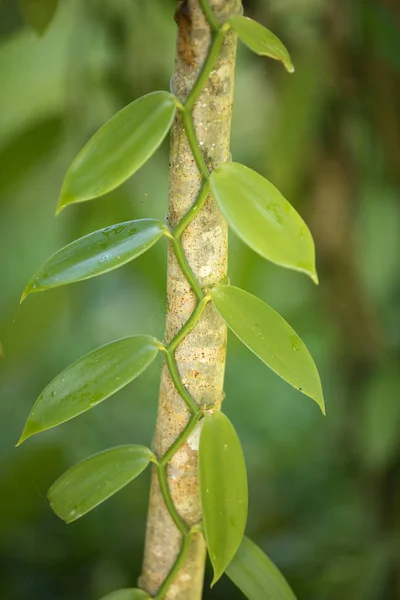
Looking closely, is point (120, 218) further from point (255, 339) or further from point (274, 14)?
point (255, 339)

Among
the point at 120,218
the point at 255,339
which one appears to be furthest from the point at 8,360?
the point at 255,339

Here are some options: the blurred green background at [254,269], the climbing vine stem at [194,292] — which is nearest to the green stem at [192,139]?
the climbing vine stem at [194,292]

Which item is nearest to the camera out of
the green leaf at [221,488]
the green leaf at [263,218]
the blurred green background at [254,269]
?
the green leaf at [263,218]

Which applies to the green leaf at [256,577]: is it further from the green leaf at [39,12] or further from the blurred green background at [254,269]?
the green leaf at [39,12]

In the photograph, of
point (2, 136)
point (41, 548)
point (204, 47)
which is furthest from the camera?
point (41, 548)

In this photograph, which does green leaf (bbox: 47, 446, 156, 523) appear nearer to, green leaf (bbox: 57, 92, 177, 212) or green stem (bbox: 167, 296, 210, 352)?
green stem (bbox: 167, 296, 210, 352)

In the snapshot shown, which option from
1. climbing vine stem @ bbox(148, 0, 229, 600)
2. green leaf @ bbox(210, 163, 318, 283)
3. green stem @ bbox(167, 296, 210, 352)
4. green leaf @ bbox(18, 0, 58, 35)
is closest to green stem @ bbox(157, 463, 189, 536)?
climbing vine stem @ bbox(148, 0, 229, 600)

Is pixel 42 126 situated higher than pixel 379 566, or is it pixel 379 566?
pixel 42 126
